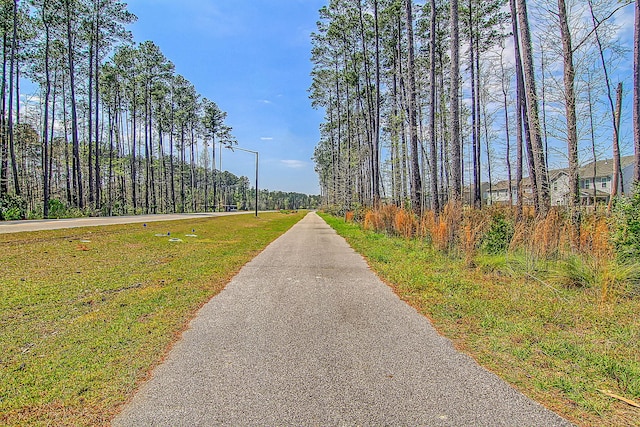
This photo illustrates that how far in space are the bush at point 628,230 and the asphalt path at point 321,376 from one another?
3704 mm

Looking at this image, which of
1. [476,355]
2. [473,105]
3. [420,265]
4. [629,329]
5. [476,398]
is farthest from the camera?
[473,105]

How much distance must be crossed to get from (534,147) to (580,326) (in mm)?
6453

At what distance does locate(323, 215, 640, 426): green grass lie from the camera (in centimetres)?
242

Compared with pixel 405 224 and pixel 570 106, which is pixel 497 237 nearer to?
pixel 570 106

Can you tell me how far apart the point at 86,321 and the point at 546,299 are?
20.0 feet

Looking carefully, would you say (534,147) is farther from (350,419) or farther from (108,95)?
(108,95)

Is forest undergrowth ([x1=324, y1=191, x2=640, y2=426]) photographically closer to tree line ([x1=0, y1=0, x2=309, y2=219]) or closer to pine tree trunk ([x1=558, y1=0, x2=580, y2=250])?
pine tree trunk ([x1=558, y1=0, x2=580, y2=250])

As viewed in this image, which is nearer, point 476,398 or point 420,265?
point 476,398

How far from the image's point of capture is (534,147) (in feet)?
28.6

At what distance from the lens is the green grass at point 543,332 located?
2.42 m

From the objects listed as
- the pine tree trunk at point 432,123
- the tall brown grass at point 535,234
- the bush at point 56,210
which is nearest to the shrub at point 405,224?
the pine tree trunk at point 432,123

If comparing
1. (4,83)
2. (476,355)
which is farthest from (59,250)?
(4,83)

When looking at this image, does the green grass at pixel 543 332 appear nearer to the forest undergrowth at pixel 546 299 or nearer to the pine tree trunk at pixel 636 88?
the forest undergrowth at pixel 546 299

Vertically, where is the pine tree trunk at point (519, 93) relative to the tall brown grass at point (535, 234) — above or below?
above
